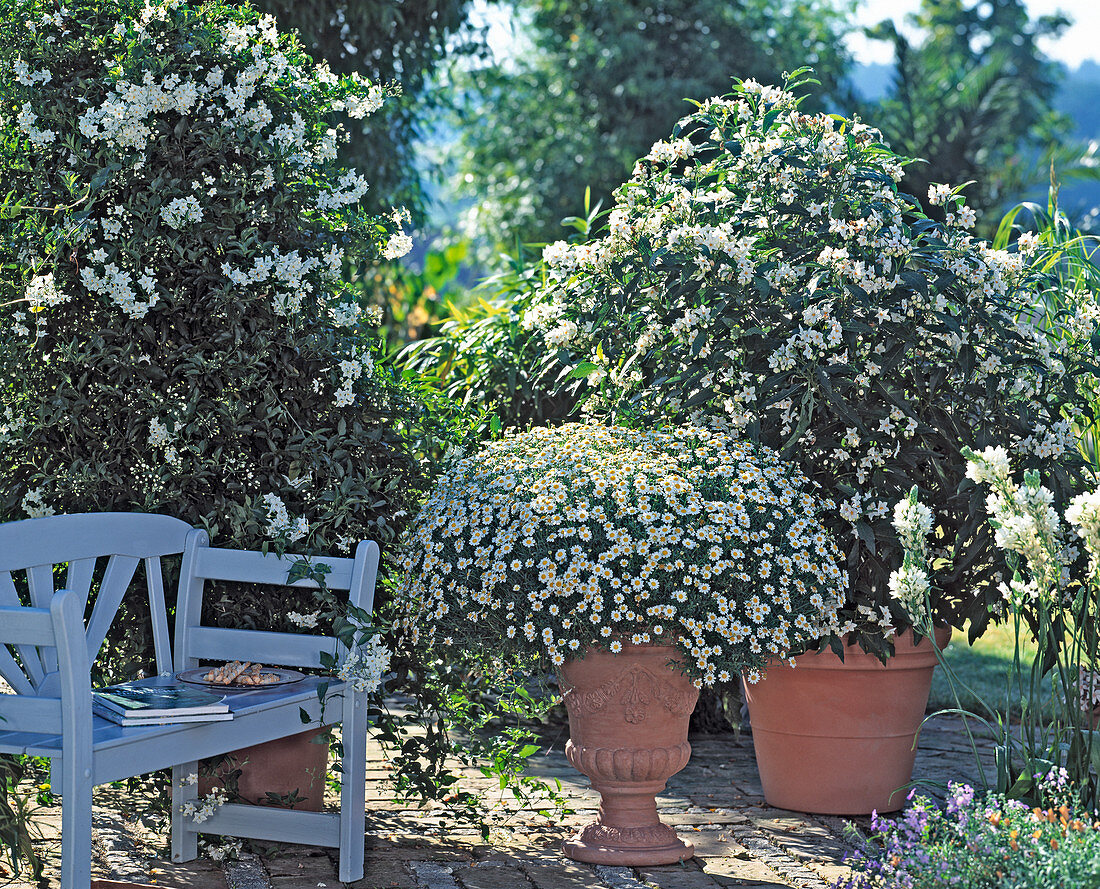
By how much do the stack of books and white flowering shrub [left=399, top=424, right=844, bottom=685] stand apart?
0.54m

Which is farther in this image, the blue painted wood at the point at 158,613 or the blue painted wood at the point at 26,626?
the blue painted wood at the point at 158,613

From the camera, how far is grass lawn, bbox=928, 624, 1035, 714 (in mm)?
4883

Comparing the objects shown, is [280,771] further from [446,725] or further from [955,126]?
[955,126]

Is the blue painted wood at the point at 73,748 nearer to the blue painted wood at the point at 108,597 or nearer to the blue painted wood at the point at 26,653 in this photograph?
the blue painted wood at the point at 26,653

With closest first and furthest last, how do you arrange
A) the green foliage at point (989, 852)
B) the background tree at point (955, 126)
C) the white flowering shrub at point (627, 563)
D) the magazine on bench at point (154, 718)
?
the green foliage at point (989, 852), the magazine on bench at point (154, 718), the white flowering shrub at point (627, 563), the background tree at point (955, 126)

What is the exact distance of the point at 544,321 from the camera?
354 cm

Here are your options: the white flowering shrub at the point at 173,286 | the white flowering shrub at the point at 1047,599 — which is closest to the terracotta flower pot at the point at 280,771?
the white flowering shrub at the point at 173,286

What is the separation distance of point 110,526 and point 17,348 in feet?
1.75

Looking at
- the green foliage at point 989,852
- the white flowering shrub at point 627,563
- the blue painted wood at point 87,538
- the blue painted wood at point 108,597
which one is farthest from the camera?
the blue painted wood at point 108,597

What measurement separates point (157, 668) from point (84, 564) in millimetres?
360

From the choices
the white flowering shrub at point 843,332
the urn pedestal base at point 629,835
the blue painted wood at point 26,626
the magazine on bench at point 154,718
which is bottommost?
the urn pedestal base at point 629,835

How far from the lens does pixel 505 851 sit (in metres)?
2.99

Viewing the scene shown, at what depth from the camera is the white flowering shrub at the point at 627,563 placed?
104 inches

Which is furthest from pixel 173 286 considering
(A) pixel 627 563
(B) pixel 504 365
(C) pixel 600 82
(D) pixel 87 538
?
(C) pixel 600 82
